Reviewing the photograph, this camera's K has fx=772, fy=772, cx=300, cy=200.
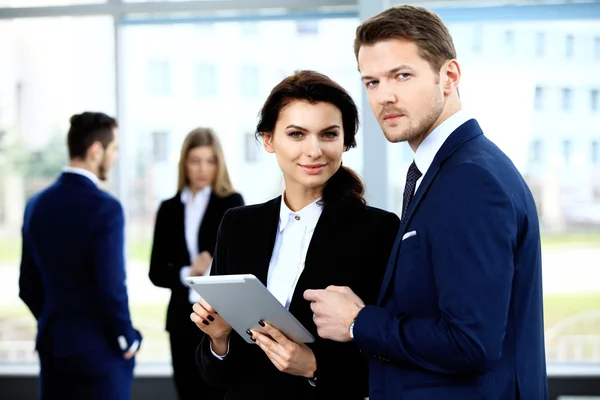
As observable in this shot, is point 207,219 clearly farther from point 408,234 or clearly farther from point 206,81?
point 408,234

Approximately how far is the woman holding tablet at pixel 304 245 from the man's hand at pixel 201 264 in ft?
6.01

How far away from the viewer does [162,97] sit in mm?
5059

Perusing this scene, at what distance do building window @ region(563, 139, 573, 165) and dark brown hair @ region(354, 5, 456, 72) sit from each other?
3216 mm

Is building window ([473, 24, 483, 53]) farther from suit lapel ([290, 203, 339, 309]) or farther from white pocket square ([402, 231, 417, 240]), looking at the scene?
white pocket square ([402, 231, 417, 240])

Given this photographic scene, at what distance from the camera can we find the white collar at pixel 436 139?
170cm

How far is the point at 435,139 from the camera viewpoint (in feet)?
5.63

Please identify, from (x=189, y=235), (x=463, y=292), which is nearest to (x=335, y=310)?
(x=463, y=292)

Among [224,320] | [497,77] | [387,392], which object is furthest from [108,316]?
[497,77]

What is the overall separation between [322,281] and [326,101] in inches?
18.9

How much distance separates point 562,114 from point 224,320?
131 inches

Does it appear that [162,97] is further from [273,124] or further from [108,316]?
[273,124]

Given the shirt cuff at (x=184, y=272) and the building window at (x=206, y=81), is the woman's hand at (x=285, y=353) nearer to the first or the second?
the shirt cuff at (x=184, y=272)

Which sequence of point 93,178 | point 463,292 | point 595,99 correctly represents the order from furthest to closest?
point 595,99 → point 93,178 → point 463,292

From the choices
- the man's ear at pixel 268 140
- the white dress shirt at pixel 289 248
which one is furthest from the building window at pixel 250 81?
the white dress shirt at pixel 289 248
